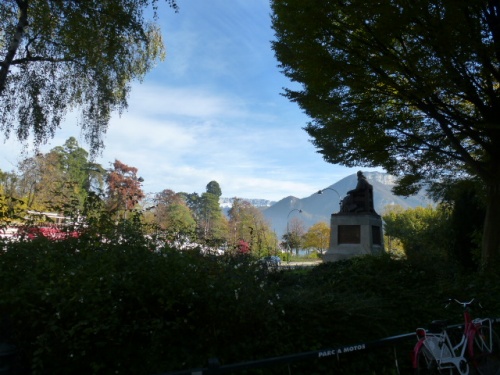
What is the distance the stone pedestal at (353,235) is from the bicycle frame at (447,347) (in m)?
13.7

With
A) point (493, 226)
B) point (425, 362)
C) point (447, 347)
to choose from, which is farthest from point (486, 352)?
point (493, 226)

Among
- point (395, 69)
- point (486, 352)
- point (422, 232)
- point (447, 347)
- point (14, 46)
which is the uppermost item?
point (14, 46)

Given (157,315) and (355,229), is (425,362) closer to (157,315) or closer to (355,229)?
(157,315)

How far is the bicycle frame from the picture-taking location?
389cm

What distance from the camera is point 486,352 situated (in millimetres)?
4621

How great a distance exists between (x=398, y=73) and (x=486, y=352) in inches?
237

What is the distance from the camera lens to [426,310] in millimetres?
6016

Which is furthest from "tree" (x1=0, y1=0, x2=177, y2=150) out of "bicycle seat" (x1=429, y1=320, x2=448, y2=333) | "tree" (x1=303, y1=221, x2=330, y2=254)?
"tree" (x1=303, y1=221, x2=330, y2=254)

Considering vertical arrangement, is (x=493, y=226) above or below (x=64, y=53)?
below

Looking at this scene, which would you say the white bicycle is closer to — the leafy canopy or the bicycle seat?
the bicycle seat

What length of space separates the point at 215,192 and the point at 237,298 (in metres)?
142

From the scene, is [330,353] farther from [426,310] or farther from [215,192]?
[215,192]

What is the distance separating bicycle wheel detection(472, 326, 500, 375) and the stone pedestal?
1327 cm

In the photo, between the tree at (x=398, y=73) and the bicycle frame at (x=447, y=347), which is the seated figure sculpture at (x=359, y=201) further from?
the bicycle frame at (x=447, y=347)
